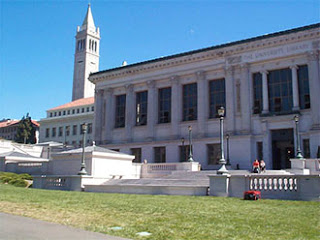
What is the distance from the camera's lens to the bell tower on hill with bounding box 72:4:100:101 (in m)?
114

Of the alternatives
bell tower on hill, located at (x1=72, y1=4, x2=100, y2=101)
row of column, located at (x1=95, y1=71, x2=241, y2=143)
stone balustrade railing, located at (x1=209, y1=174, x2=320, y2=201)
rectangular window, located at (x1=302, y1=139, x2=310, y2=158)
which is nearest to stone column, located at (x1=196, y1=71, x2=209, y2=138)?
row of column, located at (x1=95, y1=71, x2=241, y2=143)

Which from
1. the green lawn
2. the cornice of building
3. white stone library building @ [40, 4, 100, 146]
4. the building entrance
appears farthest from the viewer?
white stone library building @ [40, 4, 100, 146]

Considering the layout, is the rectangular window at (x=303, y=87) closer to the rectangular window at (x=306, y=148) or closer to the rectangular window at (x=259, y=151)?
the rectangular window at (x=306, y=148)

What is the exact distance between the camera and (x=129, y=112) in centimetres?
5112

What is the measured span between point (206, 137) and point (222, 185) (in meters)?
23.1

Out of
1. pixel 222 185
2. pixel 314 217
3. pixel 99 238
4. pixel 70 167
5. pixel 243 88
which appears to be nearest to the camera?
pixel 99 238

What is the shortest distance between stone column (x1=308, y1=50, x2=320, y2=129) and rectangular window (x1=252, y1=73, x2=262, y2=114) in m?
5.71

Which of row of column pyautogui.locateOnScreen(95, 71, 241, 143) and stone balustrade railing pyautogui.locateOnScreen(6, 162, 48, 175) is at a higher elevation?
row of column pyautogui.locateOnScreen(95, 71, 241, 143)

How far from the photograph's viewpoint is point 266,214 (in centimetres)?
1162

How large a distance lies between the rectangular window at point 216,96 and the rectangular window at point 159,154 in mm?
7986

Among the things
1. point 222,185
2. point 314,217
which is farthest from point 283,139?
point 314,217

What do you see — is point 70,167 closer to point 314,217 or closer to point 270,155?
point 270,155

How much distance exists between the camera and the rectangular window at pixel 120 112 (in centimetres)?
5247

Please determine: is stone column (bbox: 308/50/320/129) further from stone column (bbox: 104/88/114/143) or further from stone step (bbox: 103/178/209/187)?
stone column (bbox: 104/88/114/143)
